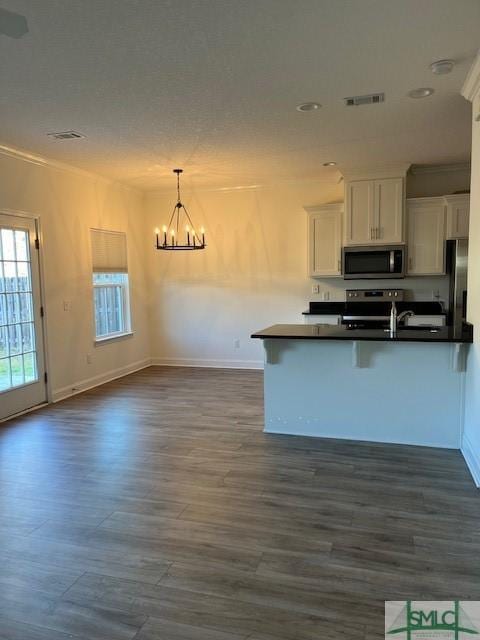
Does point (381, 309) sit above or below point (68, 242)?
below

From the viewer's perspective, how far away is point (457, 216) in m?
5.44

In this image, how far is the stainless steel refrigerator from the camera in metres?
5.34

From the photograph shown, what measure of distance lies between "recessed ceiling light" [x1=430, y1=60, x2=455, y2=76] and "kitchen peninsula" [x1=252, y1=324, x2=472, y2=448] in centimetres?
182

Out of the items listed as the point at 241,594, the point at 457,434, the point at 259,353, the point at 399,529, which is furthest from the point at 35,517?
the point at 259,353

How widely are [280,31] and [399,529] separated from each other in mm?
2850

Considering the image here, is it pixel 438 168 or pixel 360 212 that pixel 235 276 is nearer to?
pixel 360 212

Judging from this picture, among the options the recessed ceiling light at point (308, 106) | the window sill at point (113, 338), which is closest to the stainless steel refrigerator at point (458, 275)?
the recessed ceiling light at point (308, 106)

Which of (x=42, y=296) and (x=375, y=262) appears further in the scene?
(x=375, y=262)

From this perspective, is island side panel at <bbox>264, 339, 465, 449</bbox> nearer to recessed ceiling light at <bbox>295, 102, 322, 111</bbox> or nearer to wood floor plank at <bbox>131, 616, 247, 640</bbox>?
recessed ceiling light at <bbox>295, 102, 322, 111</bbox>

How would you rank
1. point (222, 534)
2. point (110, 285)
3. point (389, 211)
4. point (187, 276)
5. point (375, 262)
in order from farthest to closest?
1. point (187, 276)
2. point (110, 285)
3. point (375, 262)
4. point (389, 211)
5. point (222, 534)

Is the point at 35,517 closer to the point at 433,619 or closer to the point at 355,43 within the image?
the point at 433,619

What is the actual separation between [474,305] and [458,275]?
2428 millimetres

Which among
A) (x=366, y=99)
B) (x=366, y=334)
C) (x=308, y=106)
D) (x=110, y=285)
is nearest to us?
(x=366, y=99)

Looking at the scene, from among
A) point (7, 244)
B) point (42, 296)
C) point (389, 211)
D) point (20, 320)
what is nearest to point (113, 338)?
point (42, 296)
